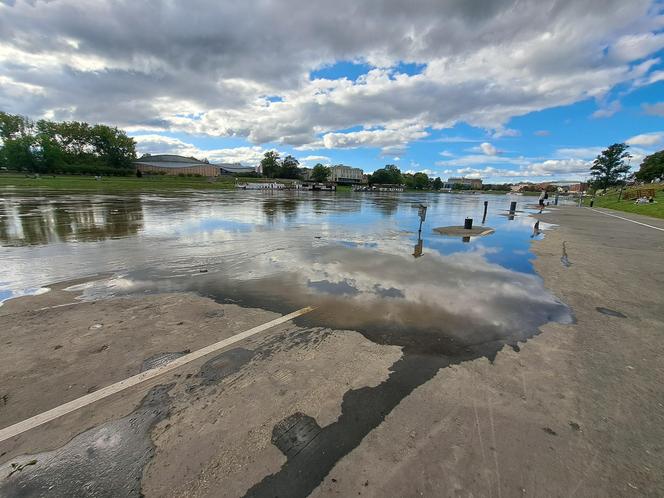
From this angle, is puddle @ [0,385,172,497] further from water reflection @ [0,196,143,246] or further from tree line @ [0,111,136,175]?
tree line @ [0,111,136,175]

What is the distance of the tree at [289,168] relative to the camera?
464 ft

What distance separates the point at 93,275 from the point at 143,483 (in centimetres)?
639

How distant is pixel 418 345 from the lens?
427 centimetres

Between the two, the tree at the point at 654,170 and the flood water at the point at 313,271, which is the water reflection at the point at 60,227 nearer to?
the flood water at the point at 313,271

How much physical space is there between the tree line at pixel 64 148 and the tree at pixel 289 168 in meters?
60.4

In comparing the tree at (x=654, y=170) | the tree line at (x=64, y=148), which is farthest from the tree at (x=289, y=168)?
the tree at (x=654, y=170)

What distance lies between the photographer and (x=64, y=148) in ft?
328

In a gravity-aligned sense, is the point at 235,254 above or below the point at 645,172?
below

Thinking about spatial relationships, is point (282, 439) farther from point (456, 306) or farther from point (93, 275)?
point (93, 275)

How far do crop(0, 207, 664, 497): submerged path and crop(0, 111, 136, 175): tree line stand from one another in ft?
342

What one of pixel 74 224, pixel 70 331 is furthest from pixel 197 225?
pixel 70 331

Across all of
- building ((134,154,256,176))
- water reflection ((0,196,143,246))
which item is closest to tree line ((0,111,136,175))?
building ((134,154,256,176))

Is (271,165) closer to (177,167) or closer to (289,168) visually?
(289,168)

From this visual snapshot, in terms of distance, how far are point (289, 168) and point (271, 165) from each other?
8.78 metres
